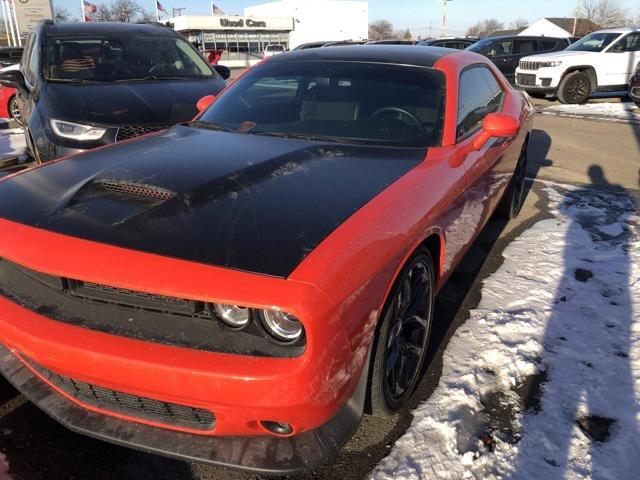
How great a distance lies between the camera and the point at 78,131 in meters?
4.48

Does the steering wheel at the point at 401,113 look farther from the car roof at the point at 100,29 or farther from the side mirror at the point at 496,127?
the car roof at the point at 100,29

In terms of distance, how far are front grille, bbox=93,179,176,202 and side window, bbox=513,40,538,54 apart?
15858mm

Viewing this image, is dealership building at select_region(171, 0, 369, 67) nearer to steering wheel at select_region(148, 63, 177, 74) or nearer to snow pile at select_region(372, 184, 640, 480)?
steering wheel at select_region(148, 63, 177, 74)

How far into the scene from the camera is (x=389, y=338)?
2.07m

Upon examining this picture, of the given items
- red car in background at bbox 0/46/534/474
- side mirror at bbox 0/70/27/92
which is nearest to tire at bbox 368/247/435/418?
red car in background at bbox 0/46/534/474

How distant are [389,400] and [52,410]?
1302mm

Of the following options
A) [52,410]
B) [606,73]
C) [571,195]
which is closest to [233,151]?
[52,410]

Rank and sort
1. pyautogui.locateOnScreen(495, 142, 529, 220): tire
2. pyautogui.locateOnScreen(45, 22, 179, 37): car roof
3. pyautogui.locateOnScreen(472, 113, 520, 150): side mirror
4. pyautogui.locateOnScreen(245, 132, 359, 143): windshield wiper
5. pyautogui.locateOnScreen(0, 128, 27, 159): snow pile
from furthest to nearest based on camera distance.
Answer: pyautogui.locateOnScreen(0, 128, 27, 159): snow pile → pyautogui.locateOnScreen(45, 22, 179, 37): car roof → pyautogui.locateOnScreen(495, 142, 529, 220): tire → pyautogui.locateOnScreen(472, 113, 520, 150): side mirror → pyautogui.locateOnScreen(245, 132, 359, 143): windshield wiper

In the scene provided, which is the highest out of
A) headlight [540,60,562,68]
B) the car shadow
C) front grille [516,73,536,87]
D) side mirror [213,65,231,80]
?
side mirror [213,65,231,80]

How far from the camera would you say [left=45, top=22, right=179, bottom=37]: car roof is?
5727 millimetres

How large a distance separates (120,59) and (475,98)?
157 inches

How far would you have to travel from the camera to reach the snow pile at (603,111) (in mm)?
10938

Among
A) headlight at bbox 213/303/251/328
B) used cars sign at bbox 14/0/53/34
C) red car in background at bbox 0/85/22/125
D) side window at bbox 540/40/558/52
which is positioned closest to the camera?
headlight at bbox 213/303/251/328

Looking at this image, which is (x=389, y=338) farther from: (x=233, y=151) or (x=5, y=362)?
(x=5, y=362)
